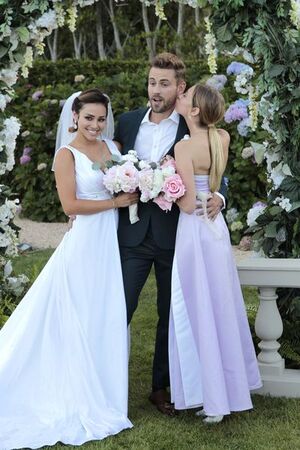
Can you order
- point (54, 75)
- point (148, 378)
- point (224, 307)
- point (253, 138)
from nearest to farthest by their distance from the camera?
point (224, 307) → point (148, 378) → point (253, 138) → point (54, 75)

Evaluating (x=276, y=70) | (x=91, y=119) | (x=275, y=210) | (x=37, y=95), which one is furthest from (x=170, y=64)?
(x=37, y=95)

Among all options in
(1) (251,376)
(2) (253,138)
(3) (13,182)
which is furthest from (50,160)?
(1) (251,376)

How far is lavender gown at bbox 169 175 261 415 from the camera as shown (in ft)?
13.8

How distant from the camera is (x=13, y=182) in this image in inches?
434

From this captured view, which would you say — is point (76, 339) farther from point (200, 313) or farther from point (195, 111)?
point (195, 111)

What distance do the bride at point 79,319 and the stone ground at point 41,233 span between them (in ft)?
17.1

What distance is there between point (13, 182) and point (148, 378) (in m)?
6.32

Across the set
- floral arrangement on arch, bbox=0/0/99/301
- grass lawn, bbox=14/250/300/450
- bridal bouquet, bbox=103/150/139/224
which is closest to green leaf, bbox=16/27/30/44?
floral arrangement on arch, bbox=0/0/99/301

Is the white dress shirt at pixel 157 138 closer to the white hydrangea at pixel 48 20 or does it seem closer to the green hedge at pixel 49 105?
the white hydrangea at pixel 48 20

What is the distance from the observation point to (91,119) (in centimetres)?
433

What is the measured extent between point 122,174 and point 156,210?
33 cm

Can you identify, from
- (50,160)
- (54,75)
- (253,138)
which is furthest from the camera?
(54,75)

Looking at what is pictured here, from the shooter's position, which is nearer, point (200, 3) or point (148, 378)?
point (200, 3)

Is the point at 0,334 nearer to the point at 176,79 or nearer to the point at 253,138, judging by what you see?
the point at 176,79
